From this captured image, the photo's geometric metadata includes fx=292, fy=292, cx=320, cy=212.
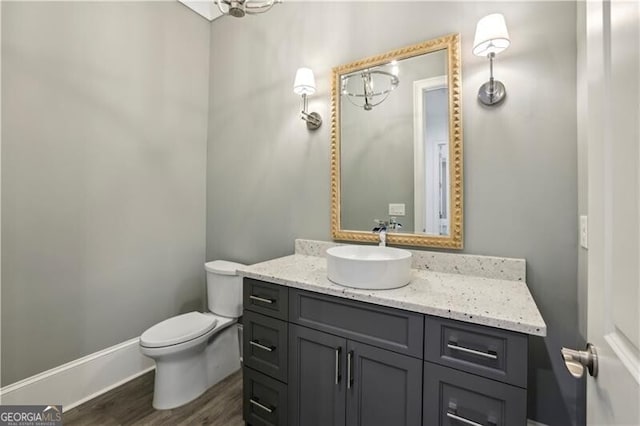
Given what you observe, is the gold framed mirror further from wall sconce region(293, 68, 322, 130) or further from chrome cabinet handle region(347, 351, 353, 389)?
chrome cabinet handle region(347, 351, 353, 389)

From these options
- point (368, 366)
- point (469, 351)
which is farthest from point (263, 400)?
point (469, 351)

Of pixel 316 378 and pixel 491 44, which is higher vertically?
pixel 491 44

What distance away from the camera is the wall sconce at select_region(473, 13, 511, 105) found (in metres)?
1.29

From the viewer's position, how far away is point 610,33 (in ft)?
1.75

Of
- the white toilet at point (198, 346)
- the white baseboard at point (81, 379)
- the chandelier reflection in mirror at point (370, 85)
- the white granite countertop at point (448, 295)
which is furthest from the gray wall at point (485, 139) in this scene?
the white baseboard at point (81, 379)

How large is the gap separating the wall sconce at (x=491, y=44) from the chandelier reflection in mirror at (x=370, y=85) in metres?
0.45

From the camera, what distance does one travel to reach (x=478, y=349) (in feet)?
3.22

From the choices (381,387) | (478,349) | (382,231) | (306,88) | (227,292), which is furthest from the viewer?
(227,292)

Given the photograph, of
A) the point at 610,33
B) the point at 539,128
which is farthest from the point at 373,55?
the point at 610,33

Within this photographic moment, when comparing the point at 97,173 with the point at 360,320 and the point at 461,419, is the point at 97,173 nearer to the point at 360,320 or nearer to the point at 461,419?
the point at 360,320

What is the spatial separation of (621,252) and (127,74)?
2.65 m

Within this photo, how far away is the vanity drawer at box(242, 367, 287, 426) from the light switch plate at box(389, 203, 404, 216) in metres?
1.08

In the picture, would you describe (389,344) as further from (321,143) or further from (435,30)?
(435,30)

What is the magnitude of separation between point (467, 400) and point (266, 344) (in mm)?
905
